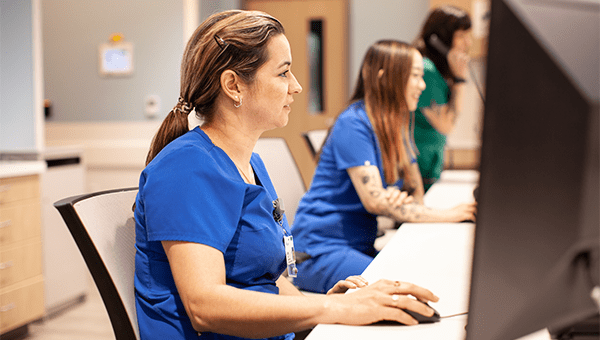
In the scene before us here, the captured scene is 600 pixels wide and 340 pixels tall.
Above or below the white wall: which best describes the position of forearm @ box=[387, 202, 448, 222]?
below

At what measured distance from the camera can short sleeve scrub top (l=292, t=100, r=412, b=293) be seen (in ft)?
5.47

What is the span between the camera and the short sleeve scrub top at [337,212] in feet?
5.47

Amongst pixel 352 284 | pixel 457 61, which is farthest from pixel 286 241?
pixel 457 61

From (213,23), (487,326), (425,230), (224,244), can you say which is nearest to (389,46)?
(425,230)

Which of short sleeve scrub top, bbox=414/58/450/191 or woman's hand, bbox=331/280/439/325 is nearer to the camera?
woman's hand, bbox=331/280/439/325

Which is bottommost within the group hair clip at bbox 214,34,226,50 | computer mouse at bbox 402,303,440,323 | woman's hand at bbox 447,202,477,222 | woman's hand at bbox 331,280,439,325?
woman's hand at bbox 447,202,477,222

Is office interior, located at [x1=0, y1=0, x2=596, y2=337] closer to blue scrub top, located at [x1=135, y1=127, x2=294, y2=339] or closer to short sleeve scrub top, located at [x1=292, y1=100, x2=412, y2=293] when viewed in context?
short sleeve scrub top, located at [x1=292, y1=100, x2=412, y2=293]

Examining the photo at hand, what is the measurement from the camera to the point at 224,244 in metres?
0.88

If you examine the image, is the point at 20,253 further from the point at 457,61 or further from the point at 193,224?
the point at 457,61

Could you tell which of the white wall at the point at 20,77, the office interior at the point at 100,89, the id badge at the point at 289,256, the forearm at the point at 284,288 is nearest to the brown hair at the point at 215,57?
the id badge at the point at 289,256

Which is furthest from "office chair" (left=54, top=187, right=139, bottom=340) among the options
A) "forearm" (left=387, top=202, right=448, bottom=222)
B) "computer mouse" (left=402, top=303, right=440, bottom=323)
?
"forearm" (left=387, top=202, right=448, bottom=222)

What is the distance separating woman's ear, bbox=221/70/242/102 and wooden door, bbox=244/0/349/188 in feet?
12.4

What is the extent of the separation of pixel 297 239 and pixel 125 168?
2.51m

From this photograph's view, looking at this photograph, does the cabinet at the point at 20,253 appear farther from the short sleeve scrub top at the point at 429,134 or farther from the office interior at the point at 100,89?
the short sleeve scrub top at the point at 429,134
